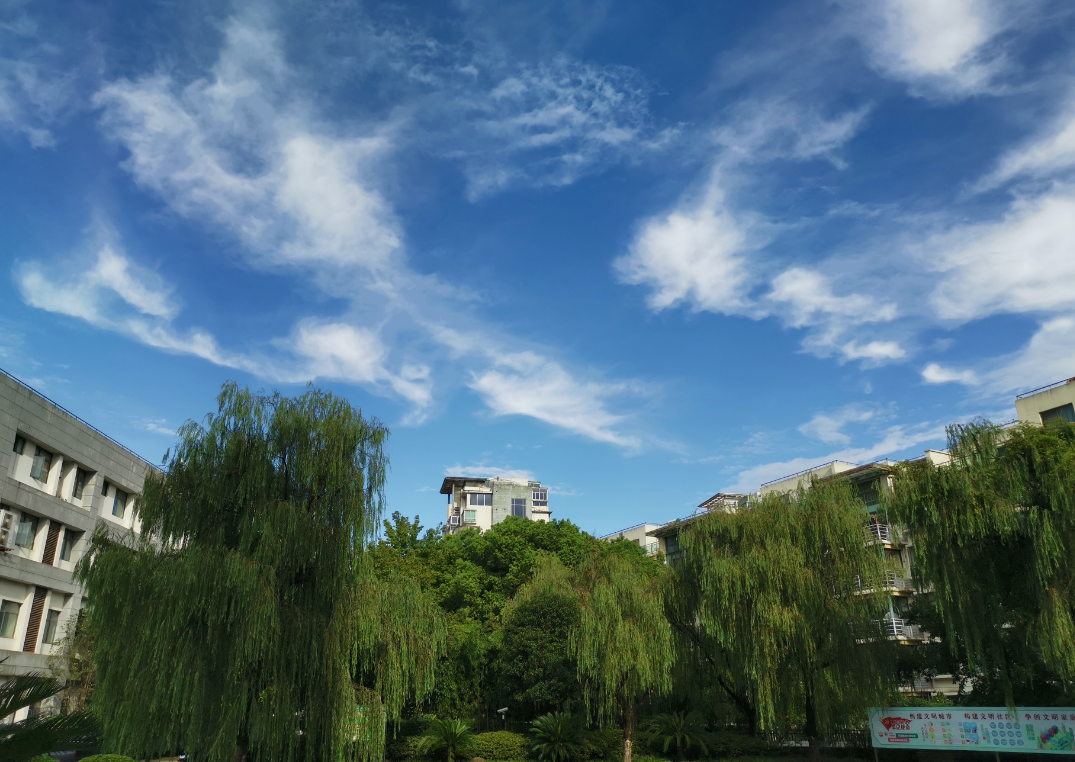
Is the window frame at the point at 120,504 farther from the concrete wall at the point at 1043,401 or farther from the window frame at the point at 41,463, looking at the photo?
the concrete wall at the point at 1043,401

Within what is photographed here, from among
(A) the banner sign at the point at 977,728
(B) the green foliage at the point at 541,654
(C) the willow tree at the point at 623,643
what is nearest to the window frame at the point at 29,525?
(B) the green foliage at the point at 541,654

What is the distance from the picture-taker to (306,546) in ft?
55.5

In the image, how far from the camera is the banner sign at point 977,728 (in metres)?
16.4

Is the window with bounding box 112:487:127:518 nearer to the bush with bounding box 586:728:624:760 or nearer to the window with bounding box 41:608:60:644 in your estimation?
the window with bounding box 41:608:60:644

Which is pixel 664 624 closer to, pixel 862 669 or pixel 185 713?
pixel 862 669

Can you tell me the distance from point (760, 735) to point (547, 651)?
27.7 ft

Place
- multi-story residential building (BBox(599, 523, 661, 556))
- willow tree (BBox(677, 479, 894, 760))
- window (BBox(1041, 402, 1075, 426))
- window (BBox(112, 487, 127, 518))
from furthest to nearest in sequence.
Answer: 1. multi-story residential building (BBox(599, 523, 661, 556))
2. window (BBox(112, 487, 127, 518))
3. window (BBox(1041, 402, 1075, 426))
4. willow tree (BBox(677, 479, 894, 760))

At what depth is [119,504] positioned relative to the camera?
1340 inches

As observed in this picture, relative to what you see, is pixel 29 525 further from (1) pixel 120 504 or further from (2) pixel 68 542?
(1) pixel 120 504

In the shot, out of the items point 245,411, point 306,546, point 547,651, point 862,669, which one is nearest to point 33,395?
point 245,411

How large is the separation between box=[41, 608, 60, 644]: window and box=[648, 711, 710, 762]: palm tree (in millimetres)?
22765

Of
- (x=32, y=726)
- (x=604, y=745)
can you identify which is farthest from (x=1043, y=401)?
(x=32, y=726)

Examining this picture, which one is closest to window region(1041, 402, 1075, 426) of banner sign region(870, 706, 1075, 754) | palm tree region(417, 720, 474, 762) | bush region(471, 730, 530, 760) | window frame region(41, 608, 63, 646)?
banner sign region(870, 706, 1075, 754)

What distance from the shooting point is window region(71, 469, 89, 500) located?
30656 mm
